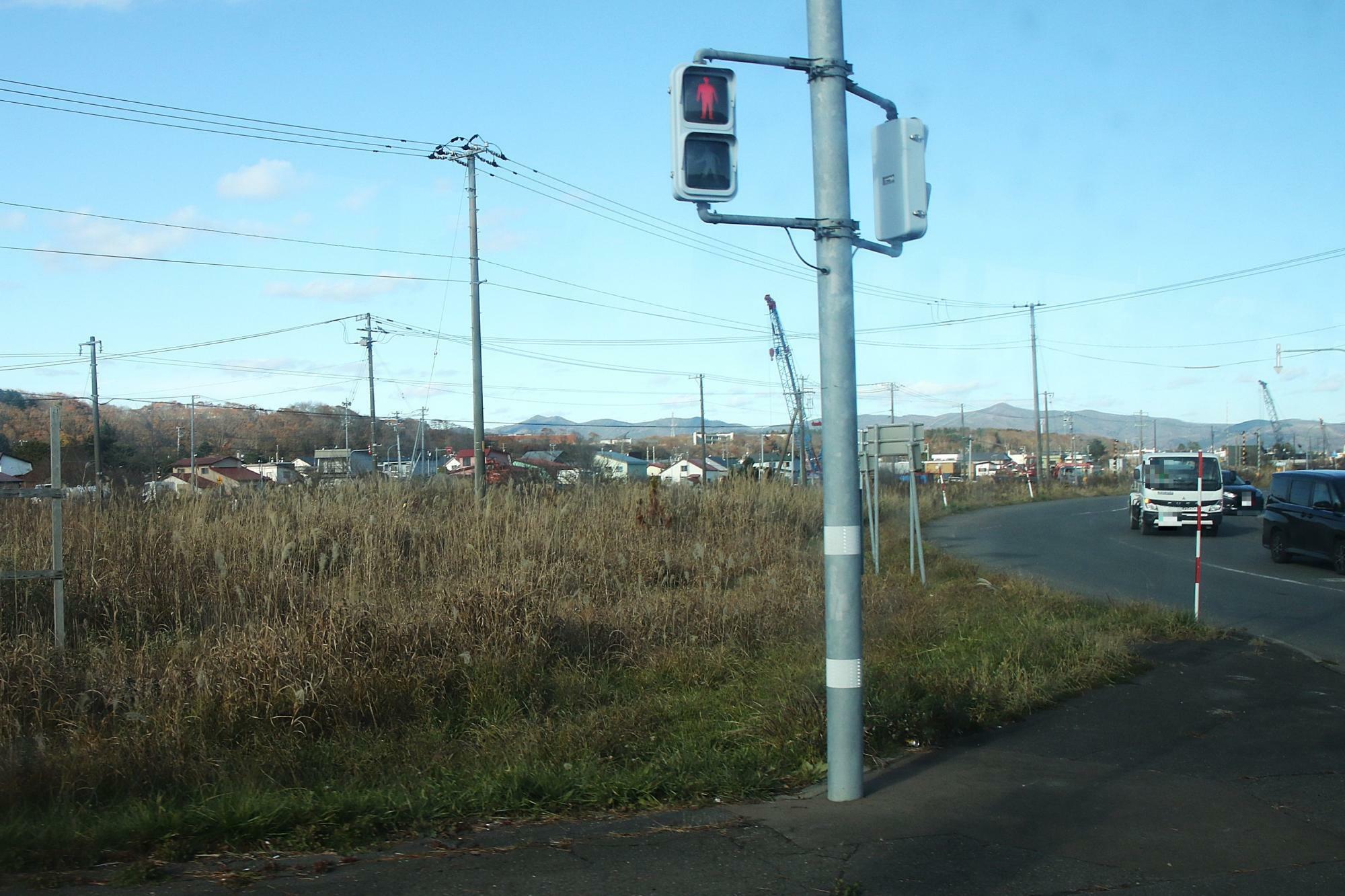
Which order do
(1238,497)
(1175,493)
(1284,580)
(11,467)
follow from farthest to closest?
(1238,497) → (1175,493) → (1284,580) → (11,467)

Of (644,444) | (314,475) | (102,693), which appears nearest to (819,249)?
(102,693)

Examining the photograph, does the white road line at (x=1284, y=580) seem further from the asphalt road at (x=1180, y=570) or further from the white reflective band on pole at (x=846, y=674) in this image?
the white reflective band on pole at (x=846, y=674)

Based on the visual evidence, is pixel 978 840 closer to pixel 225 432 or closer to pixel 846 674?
pixel 846 674

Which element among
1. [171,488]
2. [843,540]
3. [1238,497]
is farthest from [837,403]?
[1238,497]

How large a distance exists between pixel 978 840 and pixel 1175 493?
26.0m

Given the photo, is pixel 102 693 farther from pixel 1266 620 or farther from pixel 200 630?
pixel 1266 620

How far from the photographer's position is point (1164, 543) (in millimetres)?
25953

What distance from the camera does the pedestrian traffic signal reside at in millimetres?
5289

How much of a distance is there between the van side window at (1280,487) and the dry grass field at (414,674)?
9712 millimetres

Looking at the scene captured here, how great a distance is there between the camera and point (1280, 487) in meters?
20.4

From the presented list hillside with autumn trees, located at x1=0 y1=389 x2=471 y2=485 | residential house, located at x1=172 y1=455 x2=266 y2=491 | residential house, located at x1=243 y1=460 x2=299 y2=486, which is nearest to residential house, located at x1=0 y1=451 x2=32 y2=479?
residential house, located at x1=243 y1=460 x2=299 y2=486

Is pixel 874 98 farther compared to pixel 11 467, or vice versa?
pixel 11 467

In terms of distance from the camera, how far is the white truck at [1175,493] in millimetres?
27688

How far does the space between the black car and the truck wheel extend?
14875 millimetres
